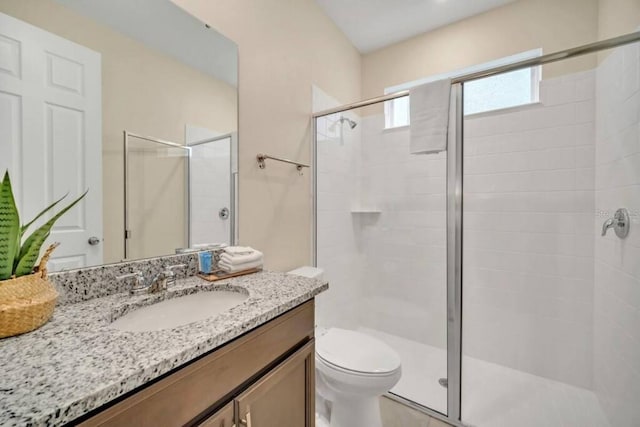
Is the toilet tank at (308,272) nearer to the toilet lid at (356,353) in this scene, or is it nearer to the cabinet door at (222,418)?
the toilet lid at (356,353)

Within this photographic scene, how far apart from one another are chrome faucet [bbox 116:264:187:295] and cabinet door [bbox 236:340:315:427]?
50 cm

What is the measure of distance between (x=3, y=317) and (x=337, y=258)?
184 cm

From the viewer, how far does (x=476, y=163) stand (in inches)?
81.9

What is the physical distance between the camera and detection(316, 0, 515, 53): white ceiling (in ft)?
6.59

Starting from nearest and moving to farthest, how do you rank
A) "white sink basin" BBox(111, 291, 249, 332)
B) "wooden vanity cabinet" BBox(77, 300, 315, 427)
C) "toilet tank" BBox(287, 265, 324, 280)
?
"wooden vanity cabinet" BBox(77, 300, 315, 427) < "white sink basin" BBox(111, 291, 249, 332) < "toilet tank" BBox(287, 265, 324, 280)

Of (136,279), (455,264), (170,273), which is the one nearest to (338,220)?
(455,264)

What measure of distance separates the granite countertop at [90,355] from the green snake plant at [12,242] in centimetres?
15

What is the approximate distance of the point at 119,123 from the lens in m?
0.96

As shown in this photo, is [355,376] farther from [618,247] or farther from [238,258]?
[618,247]

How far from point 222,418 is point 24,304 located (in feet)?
1.69

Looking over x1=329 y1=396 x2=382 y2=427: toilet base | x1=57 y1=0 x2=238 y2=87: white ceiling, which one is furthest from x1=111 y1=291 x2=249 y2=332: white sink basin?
x1=57 y1=0 x2=238 y2=87: white ceiling

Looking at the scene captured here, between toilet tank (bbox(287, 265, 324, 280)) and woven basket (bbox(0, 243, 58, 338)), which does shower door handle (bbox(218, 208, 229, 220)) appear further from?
woven basket (bbox(0, 243, 58, 338))

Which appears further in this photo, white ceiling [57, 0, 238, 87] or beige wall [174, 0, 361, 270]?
beige wall [174, 0, 361, 270]

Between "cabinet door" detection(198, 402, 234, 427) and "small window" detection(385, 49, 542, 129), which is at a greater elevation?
"small window" detection(385, 49, 542, 129)
